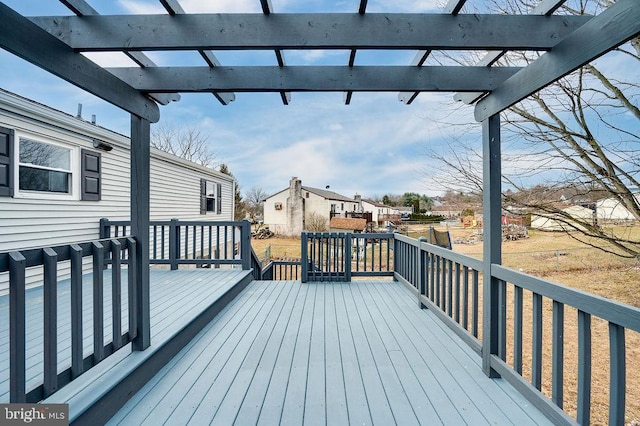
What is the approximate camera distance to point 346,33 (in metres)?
1.94

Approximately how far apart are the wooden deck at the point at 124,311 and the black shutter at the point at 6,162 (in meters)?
1.43

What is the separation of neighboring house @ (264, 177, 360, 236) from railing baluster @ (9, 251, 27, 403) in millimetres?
23988

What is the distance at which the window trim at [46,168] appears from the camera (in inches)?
168

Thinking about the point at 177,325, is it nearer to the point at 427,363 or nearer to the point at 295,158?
the point at 427,363

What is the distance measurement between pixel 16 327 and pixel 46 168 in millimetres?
4551

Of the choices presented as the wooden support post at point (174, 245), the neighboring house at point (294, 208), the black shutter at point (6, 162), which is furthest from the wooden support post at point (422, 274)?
the neighboring house at point (294, 208)

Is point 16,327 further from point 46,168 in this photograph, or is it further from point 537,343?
point 46,168

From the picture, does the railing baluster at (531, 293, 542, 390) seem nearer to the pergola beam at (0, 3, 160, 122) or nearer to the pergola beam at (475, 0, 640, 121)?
the pergola beam at (475, 0, 640, 121)

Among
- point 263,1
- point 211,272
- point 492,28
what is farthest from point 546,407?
point 211,272

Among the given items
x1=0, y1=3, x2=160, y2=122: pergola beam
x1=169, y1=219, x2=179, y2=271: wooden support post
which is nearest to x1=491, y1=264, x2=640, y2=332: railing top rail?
x1=0, y1=3, x2=160, y2=122: pergola beam

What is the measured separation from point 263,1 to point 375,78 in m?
1.08

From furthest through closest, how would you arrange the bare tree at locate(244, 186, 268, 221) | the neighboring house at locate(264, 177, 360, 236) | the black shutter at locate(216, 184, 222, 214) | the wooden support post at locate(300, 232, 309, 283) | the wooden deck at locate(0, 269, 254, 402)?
the bare tree at locate(244, 186, 268, 221) → the neighboring house at locate(264, 177, 360, 236) → the black shutter at locate(216, 184, 222, 214) → the wooden support post at locate(300, 232, 309, 283) → the wooden deck at locate(0, 269, 254, 402)

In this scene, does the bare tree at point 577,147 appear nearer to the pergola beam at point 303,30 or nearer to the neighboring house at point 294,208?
the pergola beam at point 303,30

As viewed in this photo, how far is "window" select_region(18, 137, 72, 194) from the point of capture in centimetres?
446
